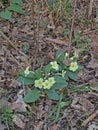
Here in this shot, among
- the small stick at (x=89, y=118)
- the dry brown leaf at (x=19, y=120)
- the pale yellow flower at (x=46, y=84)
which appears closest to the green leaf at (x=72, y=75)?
the pale yellow flower at (x=46, y=84)

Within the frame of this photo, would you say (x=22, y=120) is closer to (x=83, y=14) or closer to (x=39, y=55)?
(x=39, y=55)

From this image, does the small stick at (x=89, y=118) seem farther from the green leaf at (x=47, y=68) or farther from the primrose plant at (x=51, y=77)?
the green leaf at (x=47, y=68)

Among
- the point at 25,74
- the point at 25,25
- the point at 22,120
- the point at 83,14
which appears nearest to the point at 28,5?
the point at 25,25

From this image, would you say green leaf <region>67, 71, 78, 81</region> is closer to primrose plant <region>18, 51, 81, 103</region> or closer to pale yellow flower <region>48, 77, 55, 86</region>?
primrose plant <region>18, 51, 81, 103</region>

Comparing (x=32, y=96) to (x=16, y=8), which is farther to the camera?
(x=16, y=8)

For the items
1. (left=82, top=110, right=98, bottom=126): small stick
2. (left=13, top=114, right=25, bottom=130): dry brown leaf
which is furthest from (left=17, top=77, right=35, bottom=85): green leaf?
(left=82, top=110, right=98, bottom=126): small stick

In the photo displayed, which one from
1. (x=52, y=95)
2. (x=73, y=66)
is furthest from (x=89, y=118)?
(x=73, y=66)

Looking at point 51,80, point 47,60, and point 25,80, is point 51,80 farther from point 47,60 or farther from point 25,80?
point 47,60
